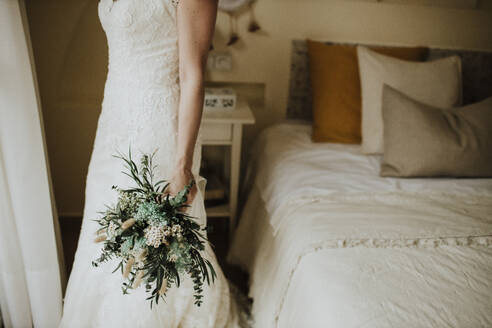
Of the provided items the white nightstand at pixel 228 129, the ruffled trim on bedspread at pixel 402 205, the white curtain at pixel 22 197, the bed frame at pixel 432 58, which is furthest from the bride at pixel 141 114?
the bed frame at pixel 432 58

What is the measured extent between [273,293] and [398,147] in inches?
31.0

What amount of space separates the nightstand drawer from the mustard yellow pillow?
446mm

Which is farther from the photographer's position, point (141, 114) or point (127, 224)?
point (141, 114)

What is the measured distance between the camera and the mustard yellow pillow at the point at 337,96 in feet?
5.99

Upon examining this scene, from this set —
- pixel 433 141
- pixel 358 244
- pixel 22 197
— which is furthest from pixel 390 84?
pixel 22 197

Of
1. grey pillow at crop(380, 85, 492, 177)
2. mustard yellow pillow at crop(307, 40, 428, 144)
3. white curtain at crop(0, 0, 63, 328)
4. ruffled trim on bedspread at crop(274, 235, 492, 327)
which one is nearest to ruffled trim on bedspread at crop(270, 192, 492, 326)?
ruffled trim on bedspread at crop(274, 235, 492, 327)

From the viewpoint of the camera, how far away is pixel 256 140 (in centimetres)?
207

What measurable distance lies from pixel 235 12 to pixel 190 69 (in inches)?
38.8

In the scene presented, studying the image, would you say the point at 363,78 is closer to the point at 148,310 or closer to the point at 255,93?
the point at 255,93

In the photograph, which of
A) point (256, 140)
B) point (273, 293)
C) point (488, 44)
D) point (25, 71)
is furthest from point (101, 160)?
point (488, 44)

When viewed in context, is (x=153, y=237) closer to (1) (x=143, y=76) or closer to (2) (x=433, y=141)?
(1) (x=143, y=76)

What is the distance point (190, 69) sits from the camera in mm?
1072

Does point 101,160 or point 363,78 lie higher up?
point 363,78

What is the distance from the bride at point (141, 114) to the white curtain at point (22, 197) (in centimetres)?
12
